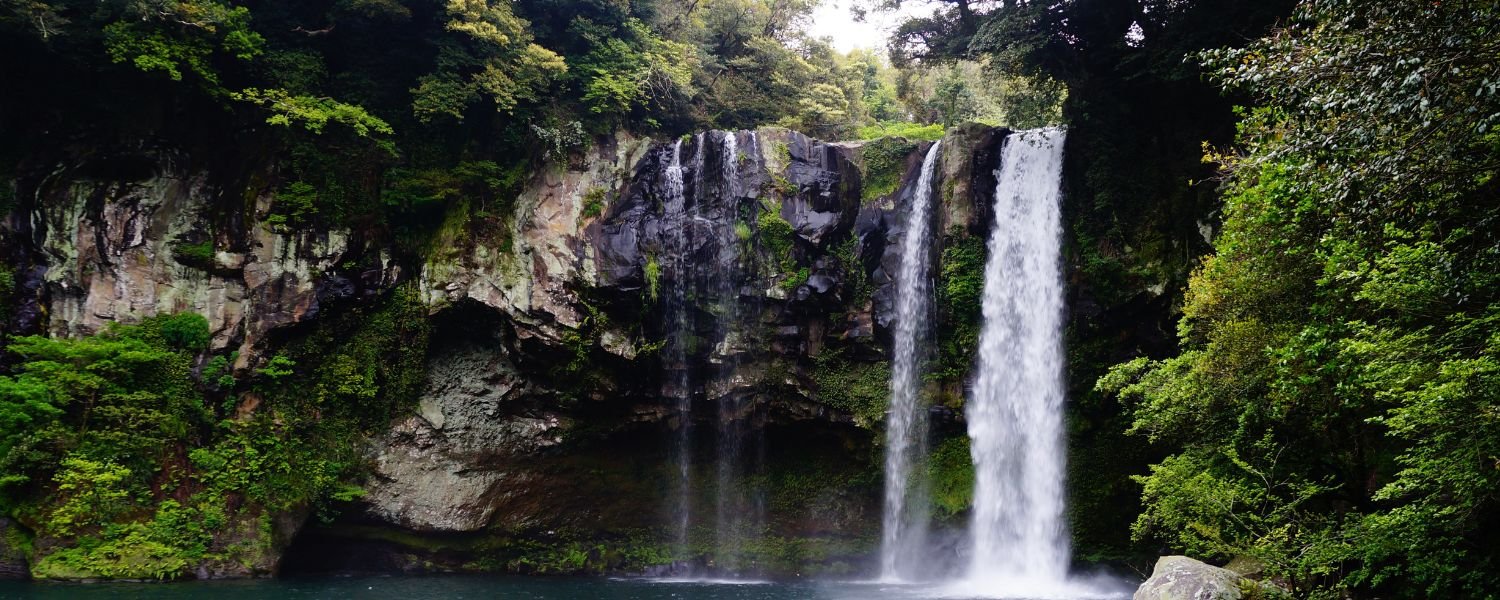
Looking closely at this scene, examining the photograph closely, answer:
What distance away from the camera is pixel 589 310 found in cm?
1569

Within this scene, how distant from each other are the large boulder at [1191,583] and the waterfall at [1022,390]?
19.0ft

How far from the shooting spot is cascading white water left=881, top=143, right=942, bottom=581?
16125mm

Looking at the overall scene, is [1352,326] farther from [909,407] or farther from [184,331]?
[184,331]

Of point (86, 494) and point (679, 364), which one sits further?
point (679, 364)

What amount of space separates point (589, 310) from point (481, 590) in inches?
210

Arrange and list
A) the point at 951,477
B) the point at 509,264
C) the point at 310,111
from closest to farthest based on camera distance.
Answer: the point at 310,111 → the point at 509,264 → the point at 951,477

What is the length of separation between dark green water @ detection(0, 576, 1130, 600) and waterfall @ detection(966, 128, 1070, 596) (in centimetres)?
127

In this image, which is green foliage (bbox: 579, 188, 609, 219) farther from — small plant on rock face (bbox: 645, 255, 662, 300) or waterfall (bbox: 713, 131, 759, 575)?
waterfall (bbox: 713, 131, 759, 575)

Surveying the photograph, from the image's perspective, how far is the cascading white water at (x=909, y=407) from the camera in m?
16.1

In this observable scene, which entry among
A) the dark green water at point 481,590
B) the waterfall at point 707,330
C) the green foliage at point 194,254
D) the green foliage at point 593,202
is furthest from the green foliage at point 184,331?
the waterfall at point 707,330

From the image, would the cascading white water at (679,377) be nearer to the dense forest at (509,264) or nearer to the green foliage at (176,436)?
the dense forest at (509,264)

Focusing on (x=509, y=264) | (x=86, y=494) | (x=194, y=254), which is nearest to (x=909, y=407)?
(x=509, y=264)

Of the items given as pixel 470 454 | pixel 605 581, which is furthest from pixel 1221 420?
pixel 470 454

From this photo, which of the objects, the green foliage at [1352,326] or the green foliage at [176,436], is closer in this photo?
the green foliage at [1352,326]
